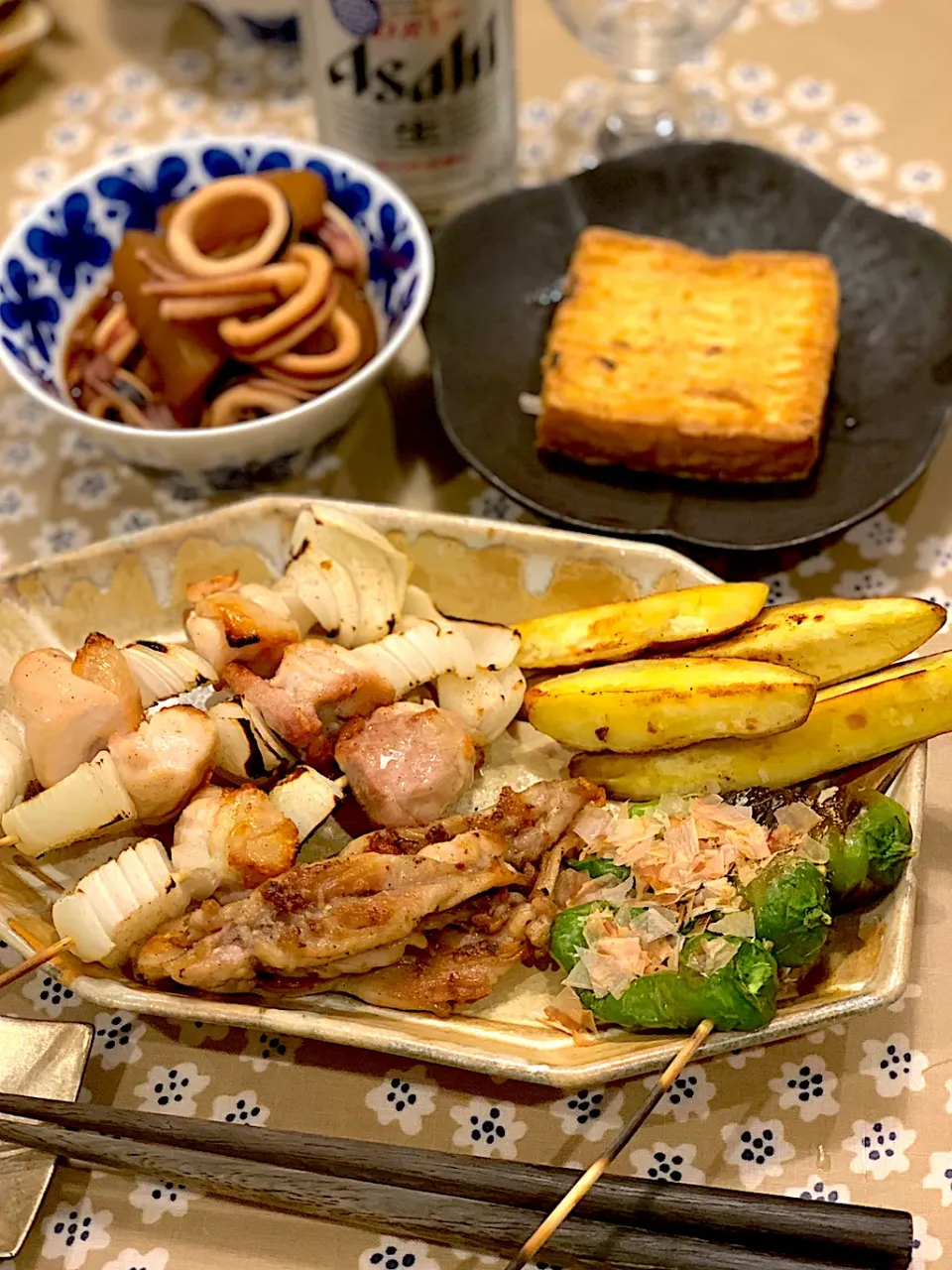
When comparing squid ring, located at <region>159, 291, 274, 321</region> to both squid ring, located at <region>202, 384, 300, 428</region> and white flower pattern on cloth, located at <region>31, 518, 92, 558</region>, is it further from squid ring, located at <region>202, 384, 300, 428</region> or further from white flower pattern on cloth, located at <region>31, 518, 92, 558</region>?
white flower pattern on cloth, located at <region>31, 518, 92, 558</region>

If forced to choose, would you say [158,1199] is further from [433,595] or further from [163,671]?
[433,595]

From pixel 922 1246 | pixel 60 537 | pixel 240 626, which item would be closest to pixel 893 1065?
pixel 922 1246

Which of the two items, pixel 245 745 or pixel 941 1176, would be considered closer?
pixel 941 1176

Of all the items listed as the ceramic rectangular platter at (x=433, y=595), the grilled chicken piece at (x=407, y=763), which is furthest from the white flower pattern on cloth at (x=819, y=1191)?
the grilled chicken piece at (x=407, y=763)

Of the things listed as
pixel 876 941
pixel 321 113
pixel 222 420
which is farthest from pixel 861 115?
pixel 876 941

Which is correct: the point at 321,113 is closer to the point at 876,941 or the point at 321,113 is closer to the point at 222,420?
the point at 222,420

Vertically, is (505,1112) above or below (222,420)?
below
